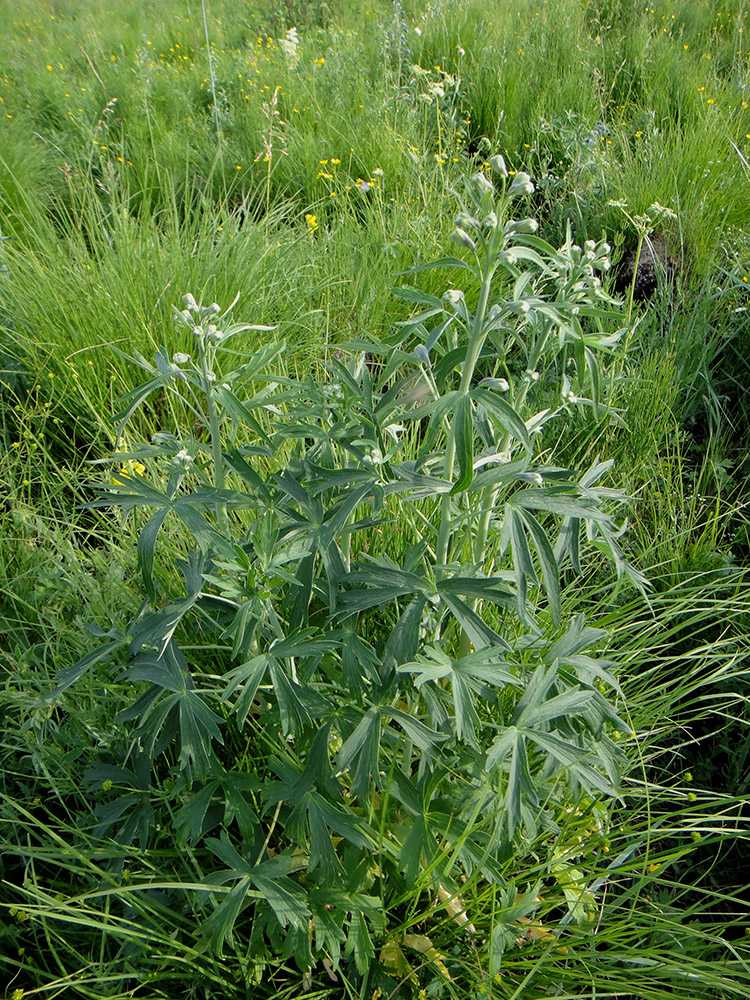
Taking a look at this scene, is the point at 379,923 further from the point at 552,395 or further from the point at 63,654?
the point at 552,395

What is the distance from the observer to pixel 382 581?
1.21m

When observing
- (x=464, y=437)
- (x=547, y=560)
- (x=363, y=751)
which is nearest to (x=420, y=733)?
(x=363, y=751)

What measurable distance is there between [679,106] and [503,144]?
3.40 ft

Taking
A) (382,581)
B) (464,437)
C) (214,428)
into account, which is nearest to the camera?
(464,437)

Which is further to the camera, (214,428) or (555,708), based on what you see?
(214,428)

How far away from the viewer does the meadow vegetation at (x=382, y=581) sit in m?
1.26

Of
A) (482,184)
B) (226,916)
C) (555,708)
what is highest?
(482,184)

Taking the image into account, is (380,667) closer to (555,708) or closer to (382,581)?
(382,581)

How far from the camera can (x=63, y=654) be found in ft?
6.20

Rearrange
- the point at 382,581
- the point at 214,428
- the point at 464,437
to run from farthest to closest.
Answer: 1. the point at 214,428
2. the point at 382,581
3. the point at 464,437

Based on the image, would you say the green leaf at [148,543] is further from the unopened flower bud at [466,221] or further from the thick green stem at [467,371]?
the unopened flower bud at [466,221]

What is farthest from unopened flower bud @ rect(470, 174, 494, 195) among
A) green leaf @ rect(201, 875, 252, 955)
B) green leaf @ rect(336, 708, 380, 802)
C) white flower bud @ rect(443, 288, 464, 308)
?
green leaf @ rect(201, 875, 252, 955)

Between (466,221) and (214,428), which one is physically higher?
(466,221)

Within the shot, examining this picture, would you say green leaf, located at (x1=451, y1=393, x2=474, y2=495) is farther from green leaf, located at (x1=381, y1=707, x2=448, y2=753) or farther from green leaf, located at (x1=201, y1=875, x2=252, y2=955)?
green leaf, located at (x1=201, y1=875, x2=252, y2=955)
